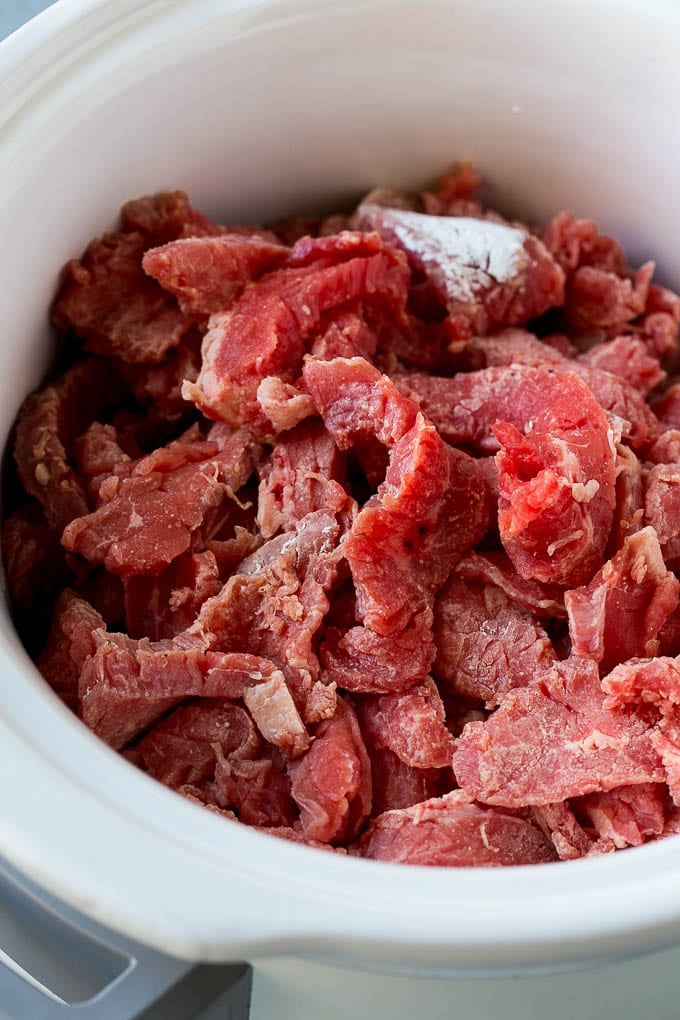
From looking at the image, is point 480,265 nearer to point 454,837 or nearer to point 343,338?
point 343,338

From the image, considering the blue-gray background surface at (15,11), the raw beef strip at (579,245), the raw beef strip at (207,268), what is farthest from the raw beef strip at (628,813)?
the blue-gray background surface at (15,11)

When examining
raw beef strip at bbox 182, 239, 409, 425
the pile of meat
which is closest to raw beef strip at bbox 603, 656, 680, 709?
the pile of meat

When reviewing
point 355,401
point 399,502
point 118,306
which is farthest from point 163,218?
point 399,502

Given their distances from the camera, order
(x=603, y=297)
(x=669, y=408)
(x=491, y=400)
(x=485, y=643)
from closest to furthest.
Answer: (x=485, y=643)
(x=491, y=400)
(x=669, y=408)
(x=603, y=297)

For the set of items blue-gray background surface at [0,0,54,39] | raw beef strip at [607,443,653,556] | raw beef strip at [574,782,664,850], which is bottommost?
raw beef strip at [574,782,664,850]

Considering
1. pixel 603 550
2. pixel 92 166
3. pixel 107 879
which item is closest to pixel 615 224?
pixel 603 550

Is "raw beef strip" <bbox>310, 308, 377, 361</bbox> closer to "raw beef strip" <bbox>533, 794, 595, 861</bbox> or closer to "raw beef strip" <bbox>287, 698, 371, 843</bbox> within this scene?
"raw beef strip" <bbox>287, 698, 371, 843</bbox>
